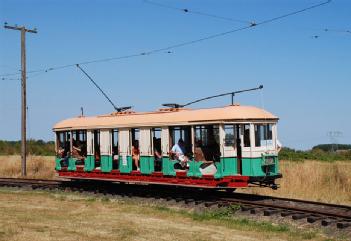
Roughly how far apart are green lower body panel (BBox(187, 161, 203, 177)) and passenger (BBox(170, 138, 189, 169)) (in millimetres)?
326

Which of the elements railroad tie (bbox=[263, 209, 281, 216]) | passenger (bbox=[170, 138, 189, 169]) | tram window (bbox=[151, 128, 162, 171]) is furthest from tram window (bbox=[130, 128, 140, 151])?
railroad tie (bbox=[263, 209, 281, 216])

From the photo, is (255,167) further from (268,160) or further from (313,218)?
(313,218)

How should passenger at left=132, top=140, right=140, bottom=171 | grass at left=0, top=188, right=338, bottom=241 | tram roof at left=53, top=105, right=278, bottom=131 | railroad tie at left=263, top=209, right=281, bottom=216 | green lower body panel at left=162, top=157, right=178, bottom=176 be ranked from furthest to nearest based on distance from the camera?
passenger at left=132, top=140, right=140, bottom=171 < green lower body panel at left=162, top=157, right=178, bottom=176 < tram roof at left=53, top=105, right=278, bottom=131 < railroad tie at left=263, top=209, right=281, bottom=216 < grass at left=0, top=188, right=338, bottom=241

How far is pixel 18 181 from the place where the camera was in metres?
24.7

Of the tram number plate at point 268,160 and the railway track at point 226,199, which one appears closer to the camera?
the railway track at point 226,199

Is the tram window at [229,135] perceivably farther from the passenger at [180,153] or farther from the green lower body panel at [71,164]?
the green lower body panel at [71,164]

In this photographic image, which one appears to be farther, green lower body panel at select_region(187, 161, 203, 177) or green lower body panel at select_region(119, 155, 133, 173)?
green lower body panel at select_region(119, 155, 133, 173)

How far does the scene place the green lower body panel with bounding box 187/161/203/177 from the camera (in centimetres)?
1681

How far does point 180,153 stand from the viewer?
1756 cm

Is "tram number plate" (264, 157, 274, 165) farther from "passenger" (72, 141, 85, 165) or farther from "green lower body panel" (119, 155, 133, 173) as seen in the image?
"passenger" (72, 141, 85, 165)

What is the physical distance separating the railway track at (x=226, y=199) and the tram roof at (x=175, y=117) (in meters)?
2.39

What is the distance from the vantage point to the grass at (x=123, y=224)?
37.9 ft

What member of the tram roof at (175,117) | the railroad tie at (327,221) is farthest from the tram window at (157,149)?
the railroad tie at (327,221)

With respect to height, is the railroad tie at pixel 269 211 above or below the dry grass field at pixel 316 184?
below
